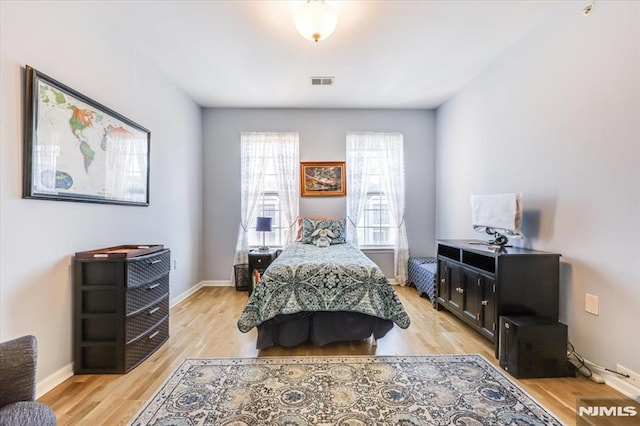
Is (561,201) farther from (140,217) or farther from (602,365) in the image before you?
(140,217)

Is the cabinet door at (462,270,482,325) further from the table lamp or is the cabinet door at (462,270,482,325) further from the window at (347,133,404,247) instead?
the table lamp

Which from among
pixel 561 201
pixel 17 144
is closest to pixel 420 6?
pixel 561 201

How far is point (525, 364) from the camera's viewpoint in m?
1.96

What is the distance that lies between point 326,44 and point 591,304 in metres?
3.07

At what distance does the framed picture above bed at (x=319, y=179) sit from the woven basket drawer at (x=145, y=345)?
8.74 feet

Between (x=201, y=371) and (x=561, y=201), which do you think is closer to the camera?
(x=201, y=371)

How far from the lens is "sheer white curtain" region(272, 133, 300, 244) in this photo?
443 cm

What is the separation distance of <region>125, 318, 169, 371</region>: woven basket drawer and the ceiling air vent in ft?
10.2

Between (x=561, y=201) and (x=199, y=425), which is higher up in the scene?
(x=561, y=201)

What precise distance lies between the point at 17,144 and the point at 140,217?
1.27 metres

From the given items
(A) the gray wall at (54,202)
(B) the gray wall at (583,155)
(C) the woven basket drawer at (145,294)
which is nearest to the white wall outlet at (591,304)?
(B) the gray wall at (583,155)

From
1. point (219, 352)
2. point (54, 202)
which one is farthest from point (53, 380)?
point (54, 202)

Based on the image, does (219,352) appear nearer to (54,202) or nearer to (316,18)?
(54,202)

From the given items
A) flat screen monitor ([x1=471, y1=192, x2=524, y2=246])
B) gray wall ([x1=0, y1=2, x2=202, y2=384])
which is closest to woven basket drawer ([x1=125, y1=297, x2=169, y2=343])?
gray wall ([x1=0, y1=2, x2=202, y2=384])
